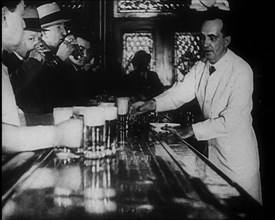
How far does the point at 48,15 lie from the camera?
2.42 meters

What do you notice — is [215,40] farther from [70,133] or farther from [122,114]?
[70,133]

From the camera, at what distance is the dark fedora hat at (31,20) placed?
196 cm

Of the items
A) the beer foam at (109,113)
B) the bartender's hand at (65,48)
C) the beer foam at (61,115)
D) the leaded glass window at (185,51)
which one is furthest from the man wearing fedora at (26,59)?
the leaded glass window at (185,51)

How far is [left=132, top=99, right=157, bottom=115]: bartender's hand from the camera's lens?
87.2 inches

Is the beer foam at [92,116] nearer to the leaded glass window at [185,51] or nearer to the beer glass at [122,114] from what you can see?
the beer glass at [122,114]

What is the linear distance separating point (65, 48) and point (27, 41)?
0.84 m

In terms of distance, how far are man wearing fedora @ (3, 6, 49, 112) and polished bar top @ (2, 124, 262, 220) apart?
872 mm

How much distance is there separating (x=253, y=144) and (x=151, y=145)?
29.3 inches

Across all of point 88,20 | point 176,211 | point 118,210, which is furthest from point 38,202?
point 88,20

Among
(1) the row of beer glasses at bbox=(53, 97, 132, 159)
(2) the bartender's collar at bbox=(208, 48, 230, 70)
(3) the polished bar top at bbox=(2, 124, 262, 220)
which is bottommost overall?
(3) the polished bar top at bbox=(2, 124, 262, 220)

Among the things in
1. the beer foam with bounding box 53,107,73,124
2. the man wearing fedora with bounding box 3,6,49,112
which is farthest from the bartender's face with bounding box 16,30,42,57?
the beer foam with bounding box 53,107,73,124

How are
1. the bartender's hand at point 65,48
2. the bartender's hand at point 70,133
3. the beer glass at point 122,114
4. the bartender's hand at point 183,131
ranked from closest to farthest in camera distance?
the bartender's hand at point 70,133
the bartender's hand at point 183,131
the beer glass at point 122,114
the bartender's hand at point 65,48

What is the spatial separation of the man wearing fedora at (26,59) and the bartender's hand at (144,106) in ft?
2.28

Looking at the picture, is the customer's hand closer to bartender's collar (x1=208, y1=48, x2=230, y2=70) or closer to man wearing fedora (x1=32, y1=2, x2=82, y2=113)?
man wearing fedora (x1=32, y1=2, x2=82, y2=113)
